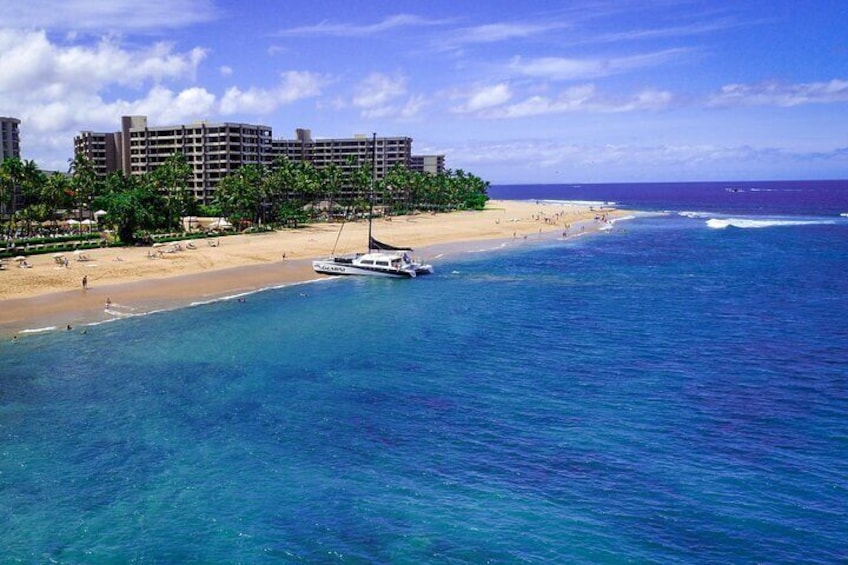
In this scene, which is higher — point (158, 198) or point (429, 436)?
point (158, 198)

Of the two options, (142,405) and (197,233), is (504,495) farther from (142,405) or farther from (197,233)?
(197,233)

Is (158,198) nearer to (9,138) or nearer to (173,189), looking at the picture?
(173,189)

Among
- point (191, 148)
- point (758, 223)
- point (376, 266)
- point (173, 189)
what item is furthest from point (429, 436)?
point (758, 223)

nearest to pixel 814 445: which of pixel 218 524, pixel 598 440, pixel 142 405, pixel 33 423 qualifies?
pixel 598 440

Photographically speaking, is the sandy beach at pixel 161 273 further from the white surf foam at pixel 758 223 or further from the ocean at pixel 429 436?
the white surf foam at pixel 758 223

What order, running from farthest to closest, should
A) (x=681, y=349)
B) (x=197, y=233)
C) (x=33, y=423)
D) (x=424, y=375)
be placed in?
(x=197, y=233) → (x=681, y=349) → (x=424, y=375) → (x=33, y=423)

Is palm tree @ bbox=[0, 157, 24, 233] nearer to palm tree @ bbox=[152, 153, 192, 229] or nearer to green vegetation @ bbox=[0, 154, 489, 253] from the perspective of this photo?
green vegetation @ bbox=[0, 154, 489, 253]

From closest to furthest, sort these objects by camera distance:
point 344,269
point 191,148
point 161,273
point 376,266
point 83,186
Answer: point 161,273 → point 376,266 → point 344,269 → point 83,186 → point 191,148
